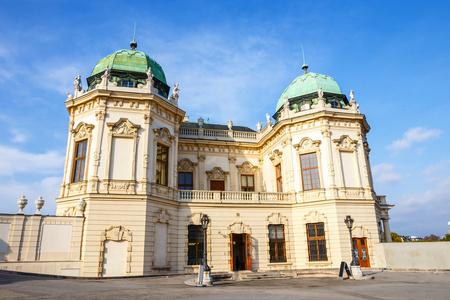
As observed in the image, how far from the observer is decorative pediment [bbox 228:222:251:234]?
24.2 metres

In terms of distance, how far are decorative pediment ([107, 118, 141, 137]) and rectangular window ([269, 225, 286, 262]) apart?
1260cm

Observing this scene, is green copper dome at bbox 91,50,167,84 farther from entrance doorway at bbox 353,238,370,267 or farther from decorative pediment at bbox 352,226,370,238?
entrance doorway at bbox 353,238,370,267

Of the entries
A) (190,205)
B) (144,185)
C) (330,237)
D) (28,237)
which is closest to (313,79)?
(330,237)

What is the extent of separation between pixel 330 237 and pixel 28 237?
63.7 feet

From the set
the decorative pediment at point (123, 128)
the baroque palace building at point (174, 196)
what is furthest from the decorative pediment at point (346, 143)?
the decorative pediment at point (123, 128)

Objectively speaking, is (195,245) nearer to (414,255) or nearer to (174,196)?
(174,196)

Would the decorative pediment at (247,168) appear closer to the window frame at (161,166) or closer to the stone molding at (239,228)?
the stone molding at (239,228)

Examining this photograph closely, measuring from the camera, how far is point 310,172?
2530cm

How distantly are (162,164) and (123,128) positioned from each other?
3.86m

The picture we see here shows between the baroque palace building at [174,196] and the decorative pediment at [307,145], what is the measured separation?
0.26 ft

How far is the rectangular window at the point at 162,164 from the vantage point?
76.6 ft

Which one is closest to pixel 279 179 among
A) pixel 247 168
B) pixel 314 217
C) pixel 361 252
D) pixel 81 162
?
pixel 247 168

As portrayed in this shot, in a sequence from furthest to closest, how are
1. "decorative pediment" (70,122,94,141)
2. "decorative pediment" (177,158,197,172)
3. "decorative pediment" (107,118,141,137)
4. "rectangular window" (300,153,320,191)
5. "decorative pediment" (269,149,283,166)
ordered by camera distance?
"decorative pediment" (177,158,197,172)
"decorative pediment" (269,149,283,166)
"rectangular window" (300,153,320,191)
"decorative pediment" (70,122,94,141)
"decorative pediment" (107,118,141,137)

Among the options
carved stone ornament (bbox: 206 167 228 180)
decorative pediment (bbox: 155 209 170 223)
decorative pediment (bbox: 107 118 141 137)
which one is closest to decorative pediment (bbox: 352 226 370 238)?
carved stone ornament (bbox: 206 167 228 180)
